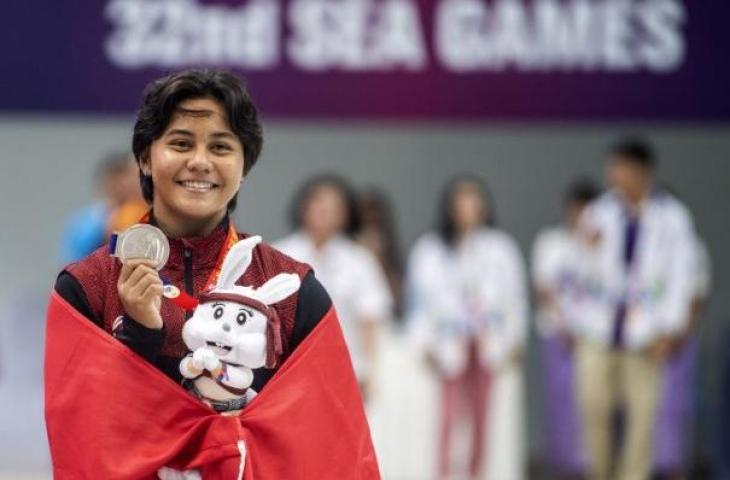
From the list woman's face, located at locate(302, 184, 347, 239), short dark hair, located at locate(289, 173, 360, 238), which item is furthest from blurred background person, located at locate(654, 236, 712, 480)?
woman's face, located at locate(302, 184, 347, 239)

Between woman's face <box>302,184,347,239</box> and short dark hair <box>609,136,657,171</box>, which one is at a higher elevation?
short dark hair <box>609,136,657,171</box>

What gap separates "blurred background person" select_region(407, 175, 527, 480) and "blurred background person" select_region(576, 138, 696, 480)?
977 mm

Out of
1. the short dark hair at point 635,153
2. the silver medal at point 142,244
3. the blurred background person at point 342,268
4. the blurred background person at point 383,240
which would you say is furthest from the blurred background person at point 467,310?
the silver medal at point 142,244

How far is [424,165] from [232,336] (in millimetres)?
8703

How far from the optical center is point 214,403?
3.51 m

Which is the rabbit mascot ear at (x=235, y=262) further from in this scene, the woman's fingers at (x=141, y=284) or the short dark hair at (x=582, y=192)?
the short dark hair at (x=582, y=192)

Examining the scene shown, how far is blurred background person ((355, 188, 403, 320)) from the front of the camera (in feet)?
36.7

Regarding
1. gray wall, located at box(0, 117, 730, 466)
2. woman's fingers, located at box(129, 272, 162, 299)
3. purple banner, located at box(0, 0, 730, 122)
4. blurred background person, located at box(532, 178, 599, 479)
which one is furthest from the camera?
gray wall, located at box(0, 117, 730, 466)

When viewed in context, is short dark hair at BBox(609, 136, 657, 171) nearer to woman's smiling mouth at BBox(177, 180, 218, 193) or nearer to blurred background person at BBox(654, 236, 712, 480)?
blurred background person at BBox(654, 236, 712, 480)

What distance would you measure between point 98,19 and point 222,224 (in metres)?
3.61

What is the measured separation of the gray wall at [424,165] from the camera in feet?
39.2

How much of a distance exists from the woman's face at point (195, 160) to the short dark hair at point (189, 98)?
13mm

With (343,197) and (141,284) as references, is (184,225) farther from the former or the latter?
(343,197)

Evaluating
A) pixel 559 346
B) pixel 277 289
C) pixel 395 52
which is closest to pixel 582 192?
pixel 559 346
